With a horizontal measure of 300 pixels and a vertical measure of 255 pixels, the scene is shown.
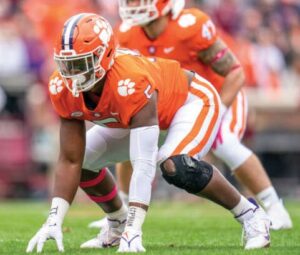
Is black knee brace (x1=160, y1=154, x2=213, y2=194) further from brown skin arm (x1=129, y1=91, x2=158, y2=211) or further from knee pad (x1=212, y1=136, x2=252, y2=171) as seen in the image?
knee pad (x1=212, y1=136, x2=252, y2=171)

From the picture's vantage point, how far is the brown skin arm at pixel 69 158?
17.2 feet

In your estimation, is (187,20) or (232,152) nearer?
(187,20)

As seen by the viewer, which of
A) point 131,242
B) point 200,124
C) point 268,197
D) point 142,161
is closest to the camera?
point 131,242

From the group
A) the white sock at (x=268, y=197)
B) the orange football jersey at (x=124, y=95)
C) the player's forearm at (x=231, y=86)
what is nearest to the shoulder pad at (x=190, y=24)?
the player's forearm at (x=231, y=86)

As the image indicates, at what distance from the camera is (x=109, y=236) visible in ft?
18.9

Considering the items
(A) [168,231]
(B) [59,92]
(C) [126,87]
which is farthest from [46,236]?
(A) [168,231]

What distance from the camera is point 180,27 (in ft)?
23.1

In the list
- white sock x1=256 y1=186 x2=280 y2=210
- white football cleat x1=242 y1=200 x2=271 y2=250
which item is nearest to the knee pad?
white sock x1=256 y1=186 x2=280 y2=210

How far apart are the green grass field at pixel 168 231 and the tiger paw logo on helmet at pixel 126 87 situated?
81cm

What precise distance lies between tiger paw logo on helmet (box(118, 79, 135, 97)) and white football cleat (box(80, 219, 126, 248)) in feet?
3.40

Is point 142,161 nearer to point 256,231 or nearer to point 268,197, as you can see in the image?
point 256,231

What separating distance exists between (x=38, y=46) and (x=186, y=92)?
23.9 ft

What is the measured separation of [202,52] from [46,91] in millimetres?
5617

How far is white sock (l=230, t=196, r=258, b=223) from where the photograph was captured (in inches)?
210
